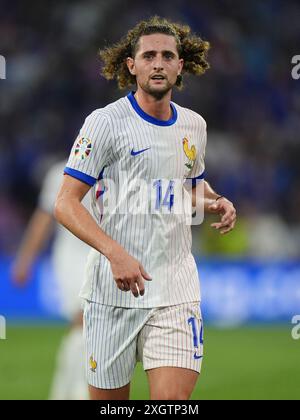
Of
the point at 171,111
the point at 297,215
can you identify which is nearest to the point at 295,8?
the point at 297,215

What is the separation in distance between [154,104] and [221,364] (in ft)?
20.6

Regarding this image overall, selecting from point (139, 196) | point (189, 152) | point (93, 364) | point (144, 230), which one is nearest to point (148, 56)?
point (189, 152)

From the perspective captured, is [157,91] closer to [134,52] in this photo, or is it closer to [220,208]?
[134,52]

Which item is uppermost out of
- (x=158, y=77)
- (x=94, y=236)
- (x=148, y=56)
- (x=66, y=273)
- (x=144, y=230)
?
(x=66, y=273)

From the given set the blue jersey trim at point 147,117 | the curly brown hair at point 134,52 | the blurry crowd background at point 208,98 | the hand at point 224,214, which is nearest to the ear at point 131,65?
the curly brown hair at point 134,52

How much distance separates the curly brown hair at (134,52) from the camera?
541 centimetres

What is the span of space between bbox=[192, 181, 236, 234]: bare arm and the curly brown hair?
646 mm

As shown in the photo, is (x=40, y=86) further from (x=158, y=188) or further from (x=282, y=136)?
(x=158, y=188)

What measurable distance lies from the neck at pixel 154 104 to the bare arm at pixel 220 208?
57 cm

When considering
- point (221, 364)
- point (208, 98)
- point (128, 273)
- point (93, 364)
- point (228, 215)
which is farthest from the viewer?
→ point (208, 98)

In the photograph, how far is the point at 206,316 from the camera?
1406cm

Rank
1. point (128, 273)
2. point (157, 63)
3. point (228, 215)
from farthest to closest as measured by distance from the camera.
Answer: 1. point (228, 215)
2. point (157, 63)
3. point (128, 273)

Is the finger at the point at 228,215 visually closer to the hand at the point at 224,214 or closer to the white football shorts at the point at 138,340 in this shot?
the hand at the point at 224,214

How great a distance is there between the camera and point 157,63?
16.9 feet
